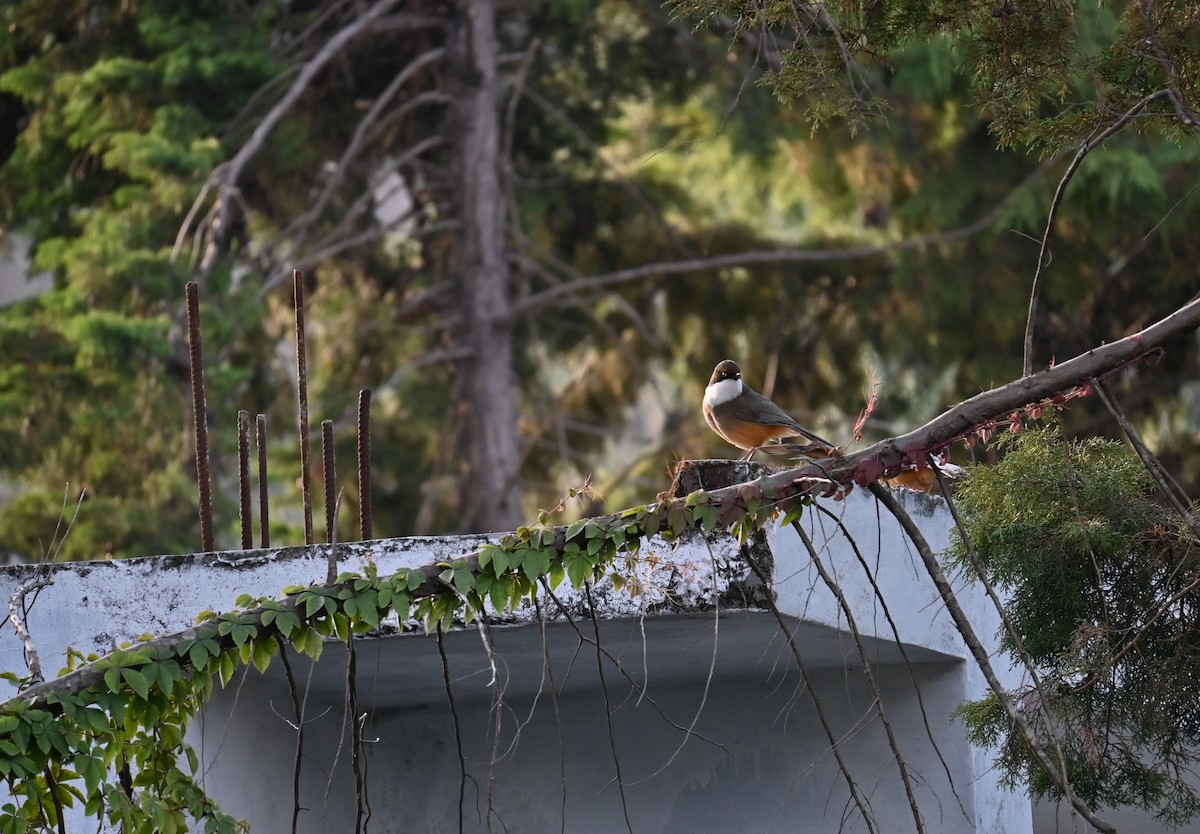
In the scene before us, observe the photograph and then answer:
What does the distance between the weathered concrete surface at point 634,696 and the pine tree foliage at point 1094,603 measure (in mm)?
337

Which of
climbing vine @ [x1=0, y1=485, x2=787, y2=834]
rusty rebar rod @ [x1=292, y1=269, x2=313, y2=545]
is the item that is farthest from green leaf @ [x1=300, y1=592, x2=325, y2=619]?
rusty rebar rod @ [x1=292, y1=269, x2=313, y2=545]

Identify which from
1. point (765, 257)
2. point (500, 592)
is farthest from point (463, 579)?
point (765, 257)

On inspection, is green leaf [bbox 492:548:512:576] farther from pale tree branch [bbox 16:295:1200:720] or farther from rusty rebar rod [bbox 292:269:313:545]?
rusty rebar rod [bbox 292:269:313:545]

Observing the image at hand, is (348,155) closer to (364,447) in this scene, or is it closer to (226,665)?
(364,447)

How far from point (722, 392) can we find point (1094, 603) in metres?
1.86

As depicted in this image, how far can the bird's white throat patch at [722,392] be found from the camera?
20.2ft

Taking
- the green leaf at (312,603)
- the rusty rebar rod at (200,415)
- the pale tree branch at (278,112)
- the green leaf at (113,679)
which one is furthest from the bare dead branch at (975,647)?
the pale tree branch at (278,112)

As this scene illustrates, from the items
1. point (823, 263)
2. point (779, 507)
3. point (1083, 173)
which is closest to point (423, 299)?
point (823, 263)

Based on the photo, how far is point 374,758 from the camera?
21.0 feet

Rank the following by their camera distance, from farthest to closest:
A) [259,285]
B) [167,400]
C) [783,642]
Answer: [259,285] → [167,400] → [783,642]

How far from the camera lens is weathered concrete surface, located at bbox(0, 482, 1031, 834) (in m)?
5.00

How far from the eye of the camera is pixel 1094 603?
4.84m

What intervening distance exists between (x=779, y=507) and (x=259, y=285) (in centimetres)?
888

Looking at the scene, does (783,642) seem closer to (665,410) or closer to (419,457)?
(665,410)
